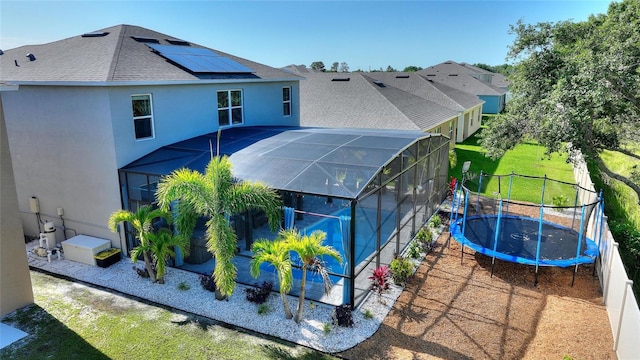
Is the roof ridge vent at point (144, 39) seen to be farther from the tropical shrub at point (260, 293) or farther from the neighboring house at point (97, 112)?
the tropical shrub at point (260, 293)

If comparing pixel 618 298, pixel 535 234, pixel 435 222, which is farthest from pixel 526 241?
pixel 618 298

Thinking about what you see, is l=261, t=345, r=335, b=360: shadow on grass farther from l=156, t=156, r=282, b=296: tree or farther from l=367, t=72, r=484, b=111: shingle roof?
l=367, t=72, r=484, b=111: shingle roof

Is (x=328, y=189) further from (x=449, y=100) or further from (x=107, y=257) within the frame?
(x=449, y=100)

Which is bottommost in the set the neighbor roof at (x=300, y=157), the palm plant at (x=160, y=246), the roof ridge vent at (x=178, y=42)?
the palm plant at (x=160, y=246)

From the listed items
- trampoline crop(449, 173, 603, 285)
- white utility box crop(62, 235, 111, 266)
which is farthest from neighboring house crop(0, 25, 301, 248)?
trampoline crop(449, 173, 603, 285)

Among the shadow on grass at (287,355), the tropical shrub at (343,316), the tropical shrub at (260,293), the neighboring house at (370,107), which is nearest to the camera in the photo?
the shadow on grass at (287,355)

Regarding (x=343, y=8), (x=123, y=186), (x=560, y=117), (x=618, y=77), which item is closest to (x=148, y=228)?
(x=123, y=186)

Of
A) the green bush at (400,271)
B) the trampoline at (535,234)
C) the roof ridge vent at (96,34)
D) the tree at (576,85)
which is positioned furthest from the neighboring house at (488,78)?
the green bush at (400,271)
